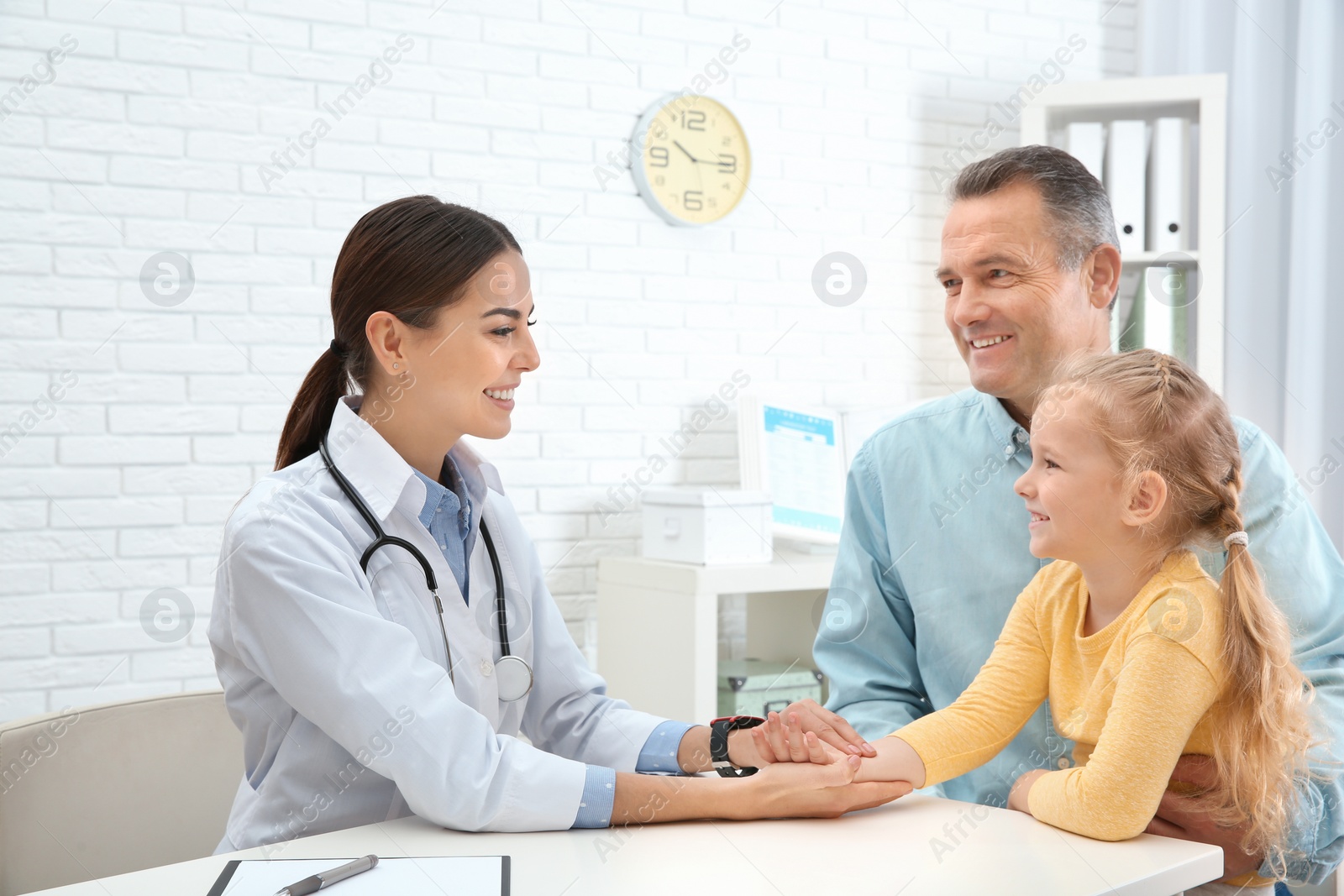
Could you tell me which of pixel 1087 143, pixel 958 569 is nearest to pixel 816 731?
pixel 958 569

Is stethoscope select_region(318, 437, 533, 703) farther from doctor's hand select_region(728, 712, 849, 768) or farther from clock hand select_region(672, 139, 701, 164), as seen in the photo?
clock hand select_region(672, 139, 701, 164)

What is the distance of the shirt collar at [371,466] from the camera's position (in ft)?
4.63

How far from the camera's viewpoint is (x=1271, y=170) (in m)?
3.09

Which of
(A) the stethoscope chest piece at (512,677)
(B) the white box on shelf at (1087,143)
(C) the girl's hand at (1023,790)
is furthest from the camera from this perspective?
(B) the white box on shelf at (1087,143)

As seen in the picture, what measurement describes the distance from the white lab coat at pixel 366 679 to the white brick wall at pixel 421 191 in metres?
1.49

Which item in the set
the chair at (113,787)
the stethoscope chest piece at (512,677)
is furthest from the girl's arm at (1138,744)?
the chair at (113,787)

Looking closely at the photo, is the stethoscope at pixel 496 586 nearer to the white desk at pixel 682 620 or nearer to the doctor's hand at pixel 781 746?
the doctor's hand at pixel 781 746

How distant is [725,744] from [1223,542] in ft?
2.19

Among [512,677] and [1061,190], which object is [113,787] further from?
[1061,190]

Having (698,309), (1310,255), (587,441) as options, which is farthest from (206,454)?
(1310,255)

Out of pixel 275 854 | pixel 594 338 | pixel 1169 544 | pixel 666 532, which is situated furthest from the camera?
pixel 594 338

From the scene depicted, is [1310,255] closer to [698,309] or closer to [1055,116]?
[1055,116]

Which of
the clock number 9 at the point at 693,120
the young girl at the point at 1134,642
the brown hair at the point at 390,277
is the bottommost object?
the young girl at the point at 1134,642

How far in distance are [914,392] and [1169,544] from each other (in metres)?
2.57
